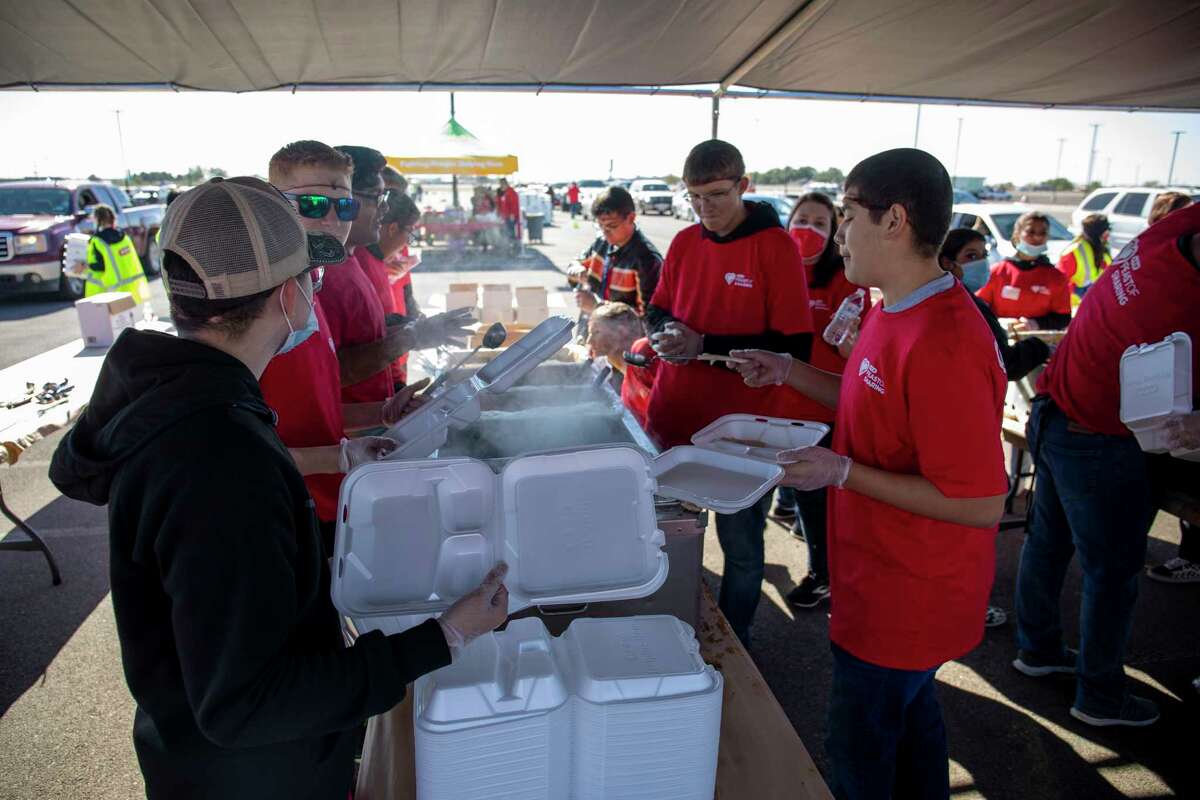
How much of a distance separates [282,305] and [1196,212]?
2.49 metres

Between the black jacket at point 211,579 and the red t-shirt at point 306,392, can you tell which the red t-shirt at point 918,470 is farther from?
the red t-shirt at point 306,392

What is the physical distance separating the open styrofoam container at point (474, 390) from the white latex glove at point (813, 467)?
25.6 inches

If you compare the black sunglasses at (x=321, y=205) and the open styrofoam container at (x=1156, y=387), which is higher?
the black sunglasses at (x=321, y=205)

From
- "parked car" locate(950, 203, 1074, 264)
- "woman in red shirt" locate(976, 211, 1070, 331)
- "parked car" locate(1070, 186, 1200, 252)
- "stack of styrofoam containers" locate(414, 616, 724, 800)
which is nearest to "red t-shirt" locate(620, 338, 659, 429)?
"stack of styrofoam containers" locate(414, 616, 724, 800)

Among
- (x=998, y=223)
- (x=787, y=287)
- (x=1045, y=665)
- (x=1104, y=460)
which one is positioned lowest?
(x=1045, y=665)

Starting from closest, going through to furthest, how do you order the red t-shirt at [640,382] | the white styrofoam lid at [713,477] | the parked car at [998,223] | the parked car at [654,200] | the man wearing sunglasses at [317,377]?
the white styrofoam lid at [713,477]
the man wearing sunglasses at [317,377]
the red t-shirt at [640,382]
the parked car at [998,223]
the parked car at [654,200]

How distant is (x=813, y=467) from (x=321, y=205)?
1.54 m

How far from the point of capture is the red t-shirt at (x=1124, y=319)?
2047 mm

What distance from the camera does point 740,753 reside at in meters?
1.58

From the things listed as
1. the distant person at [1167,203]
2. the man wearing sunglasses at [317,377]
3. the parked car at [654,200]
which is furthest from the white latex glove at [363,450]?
the parked car at [654,200]

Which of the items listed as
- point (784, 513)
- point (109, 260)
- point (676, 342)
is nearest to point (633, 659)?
point (676, 342)

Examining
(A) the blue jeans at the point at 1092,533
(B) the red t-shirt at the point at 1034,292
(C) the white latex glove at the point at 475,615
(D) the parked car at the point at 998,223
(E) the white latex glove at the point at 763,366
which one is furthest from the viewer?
(D) the parked car at the point at 998,223

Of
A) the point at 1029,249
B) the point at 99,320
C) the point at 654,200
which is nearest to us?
the point at 99,320

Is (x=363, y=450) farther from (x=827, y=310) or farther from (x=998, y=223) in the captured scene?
(x=998, y=223)
